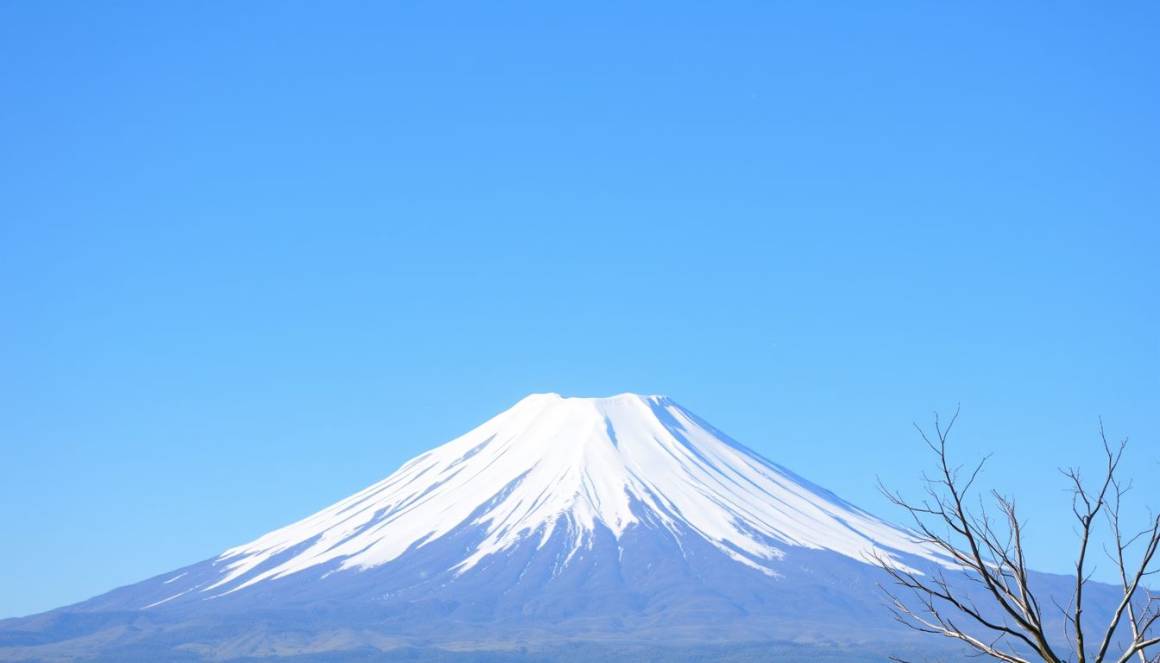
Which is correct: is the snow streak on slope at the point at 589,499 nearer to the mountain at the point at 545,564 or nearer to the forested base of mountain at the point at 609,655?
the mountain at the point at 545,564

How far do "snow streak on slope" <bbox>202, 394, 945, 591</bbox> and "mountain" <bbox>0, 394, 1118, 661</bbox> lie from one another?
0.22m

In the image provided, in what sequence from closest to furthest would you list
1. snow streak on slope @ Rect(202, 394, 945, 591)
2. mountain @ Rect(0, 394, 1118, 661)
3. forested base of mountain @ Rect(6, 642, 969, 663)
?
forested base of mountain @ Rect(6, 642, 969, 663) < mountain @ Rect(0, 394, 1118, 661) < snow streak on slope @ Rect(202, 394, 945, 591)

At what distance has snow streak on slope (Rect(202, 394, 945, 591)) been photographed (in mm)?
151375

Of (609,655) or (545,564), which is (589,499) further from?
(609,655)

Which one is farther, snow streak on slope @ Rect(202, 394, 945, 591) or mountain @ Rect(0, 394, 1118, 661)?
snow streak on slope @ Rect(202, 394, 945, 591)

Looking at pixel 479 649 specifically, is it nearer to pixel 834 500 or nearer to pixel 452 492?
pixel 452 492

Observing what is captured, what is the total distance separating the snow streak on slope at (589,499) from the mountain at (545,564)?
0.22m

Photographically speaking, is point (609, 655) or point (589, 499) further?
point (589, 499)

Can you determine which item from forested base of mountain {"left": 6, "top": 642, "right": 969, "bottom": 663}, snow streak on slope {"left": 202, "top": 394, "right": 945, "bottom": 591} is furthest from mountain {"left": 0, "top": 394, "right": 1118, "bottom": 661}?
forested base of mountain {"left": 6, "top": 642, "right": 969, "bottom": 663}

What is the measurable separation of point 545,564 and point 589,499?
32.5 feet

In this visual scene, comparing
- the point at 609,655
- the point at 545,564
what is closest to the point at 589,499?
the point at 545,564

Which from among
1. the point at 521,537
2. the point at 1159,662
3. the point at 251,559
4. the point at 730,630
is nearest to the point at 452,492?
the point at 521,537

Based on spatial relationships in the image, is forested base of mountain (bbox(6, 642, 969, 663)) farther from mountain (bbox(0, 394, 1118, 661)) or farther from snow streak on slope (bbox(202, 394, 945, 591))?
snow streak on slope (bbox(202, 394, 945, 591))

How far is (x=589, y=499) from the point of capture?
154000 mm
